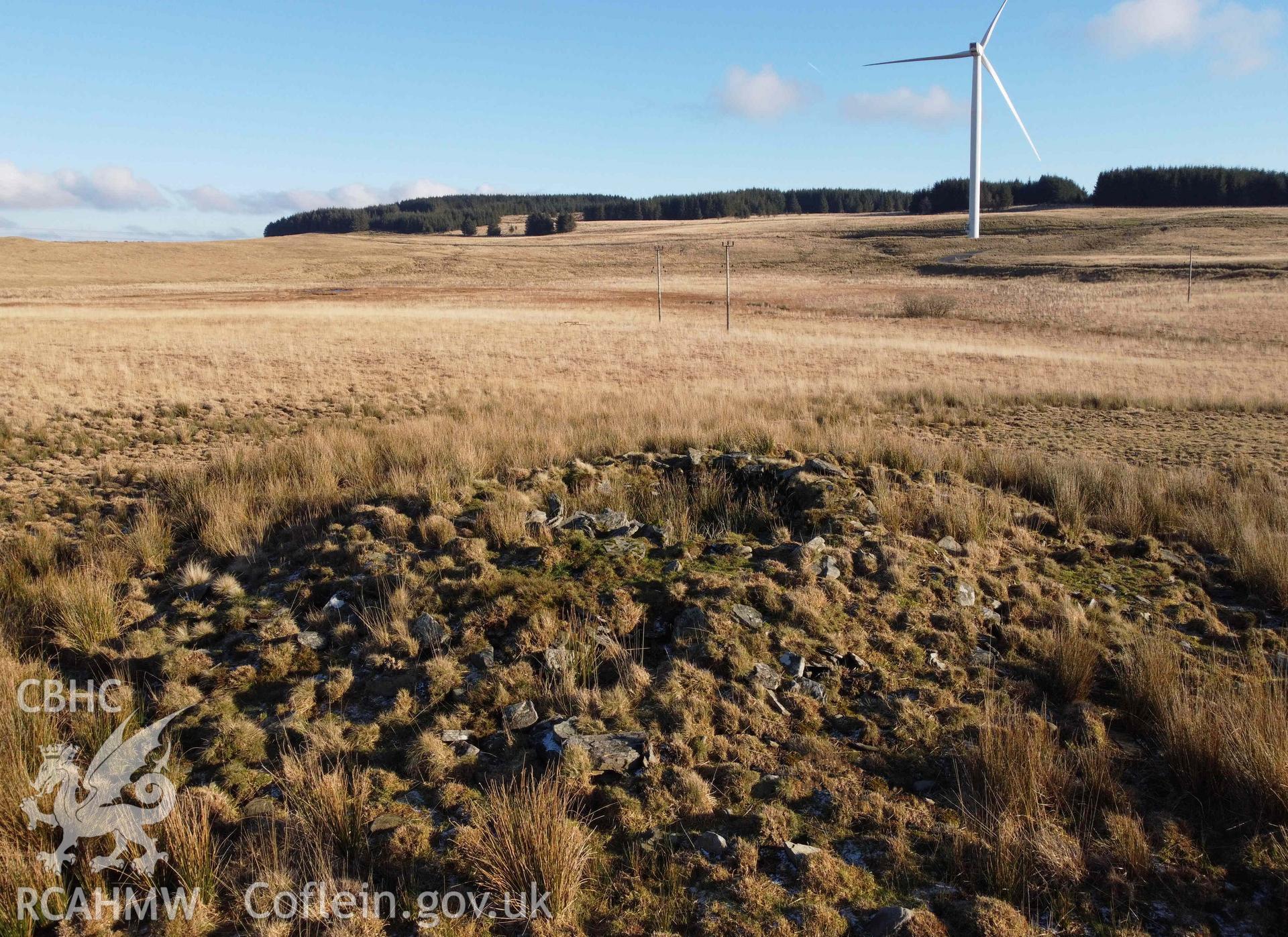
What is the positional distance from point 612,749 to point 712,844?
0.88 m

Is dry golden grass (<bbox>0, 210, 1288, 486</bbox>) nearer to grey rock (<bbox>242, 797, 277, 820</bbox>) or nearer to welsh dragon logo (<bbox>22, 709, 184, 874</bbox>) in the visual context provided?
welsh dragon logo (<bbox>22, 709, 184, 874</bbox>)

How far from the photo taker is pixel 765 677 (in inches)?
218

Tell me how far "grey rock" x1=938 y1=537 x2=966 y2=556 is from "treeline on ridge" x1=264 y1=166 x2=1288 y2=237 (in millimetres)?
150085

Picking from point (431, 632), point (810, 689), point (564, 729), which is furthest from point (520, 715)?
point (810, 689)

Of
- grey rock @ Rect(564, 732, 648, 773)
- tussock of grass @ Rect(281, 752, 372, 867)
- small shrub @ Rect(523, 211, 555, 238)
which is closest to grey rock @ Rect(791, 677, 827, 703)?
grey rock @ Rect(564, 732, 648, 773)

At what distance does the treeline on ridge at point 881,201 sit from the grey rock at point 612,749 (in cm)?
15283

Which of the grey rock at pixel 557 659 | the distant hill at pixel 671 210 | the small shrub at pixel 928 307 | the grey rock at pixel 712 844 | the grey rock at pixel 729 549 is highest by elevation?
the distant hill at pixel 671 210

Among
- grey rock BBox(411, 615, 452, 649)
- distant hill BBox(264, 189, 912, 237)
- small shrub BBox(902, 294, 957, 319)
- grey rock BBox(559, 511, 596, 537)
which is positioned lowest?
grey rock BBox(411, 615, 452, 649)

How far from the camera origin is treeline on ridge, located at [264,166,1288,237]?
129 metres

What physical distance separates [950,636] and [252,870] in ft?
16.2

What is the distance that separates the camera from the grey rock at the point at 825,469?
970 centimetres

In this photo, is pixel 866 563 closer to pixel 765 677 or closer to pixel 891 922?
pixel 765 677

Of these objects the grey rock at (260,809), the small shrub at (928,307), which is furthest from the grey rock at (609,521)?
the small shrub at (928,307)

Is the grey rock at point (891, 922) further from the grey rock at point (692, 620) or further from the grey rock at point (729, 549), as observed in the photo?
the grey rock at point (729, 549)
